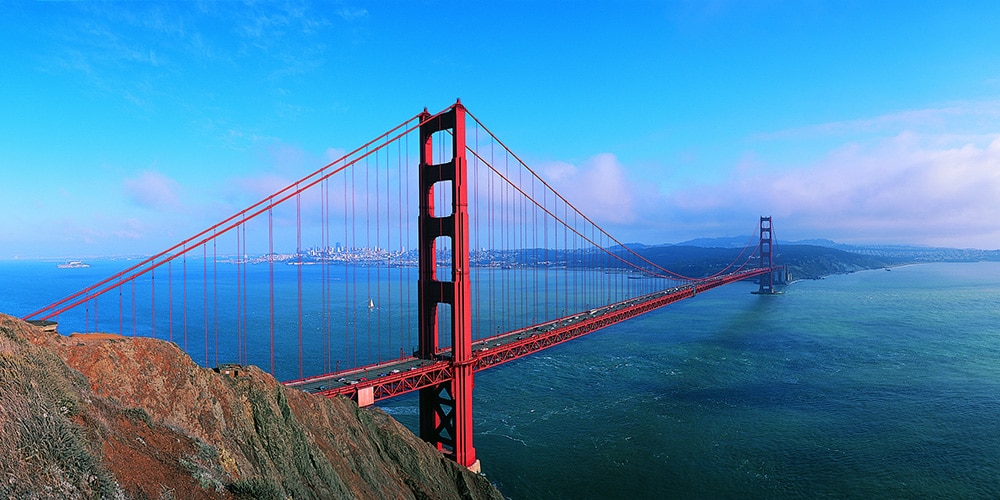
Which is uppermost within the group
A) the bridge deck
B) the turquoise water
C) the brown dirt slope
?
the brown dirt slope

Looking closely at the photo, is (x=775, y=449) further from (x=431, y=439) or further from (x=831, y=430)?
(x=431, y=439)

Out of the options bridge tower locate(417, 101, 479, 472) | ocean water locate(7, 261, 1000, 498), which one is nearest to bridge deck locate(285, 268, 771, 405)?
bridge tower locate(417, 101, 479, 472)

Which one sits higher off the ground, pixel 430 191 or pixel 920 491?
pixel 430 191

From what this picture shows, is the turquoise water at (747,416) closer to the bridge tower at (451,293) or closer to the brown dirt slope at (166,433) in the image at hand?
A: the bridge tower at (451,293)

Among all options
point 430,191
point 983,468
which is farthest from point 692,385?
point 430,191

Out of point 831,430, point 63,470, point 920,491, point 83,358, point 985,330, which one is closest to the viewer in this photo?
point 63,470

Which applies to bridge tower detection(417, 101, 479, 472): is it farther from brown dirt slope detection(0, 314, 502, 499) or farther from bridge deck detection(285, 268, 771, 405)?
brown dirt slope detection(0, 314, 502, 499)

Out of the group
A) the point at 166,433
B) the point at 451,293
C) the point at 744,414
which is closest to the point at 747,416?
the point at 744,414
